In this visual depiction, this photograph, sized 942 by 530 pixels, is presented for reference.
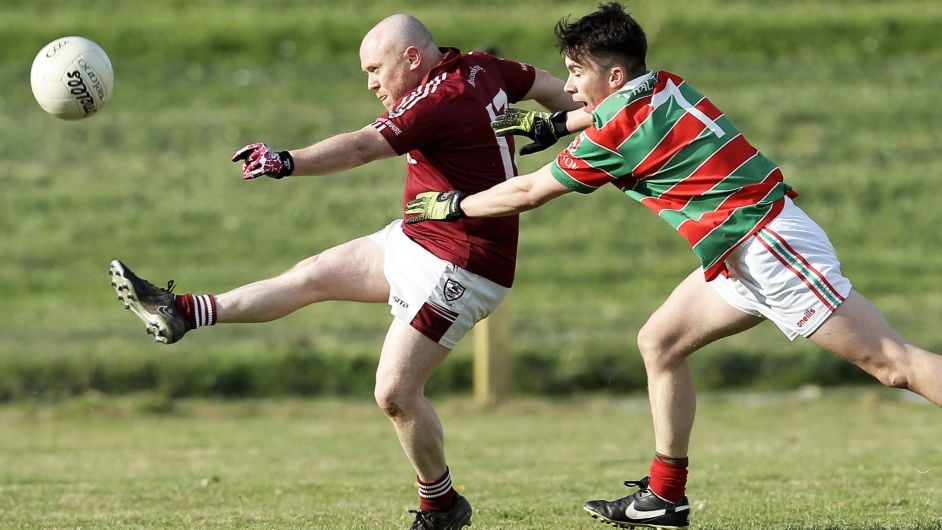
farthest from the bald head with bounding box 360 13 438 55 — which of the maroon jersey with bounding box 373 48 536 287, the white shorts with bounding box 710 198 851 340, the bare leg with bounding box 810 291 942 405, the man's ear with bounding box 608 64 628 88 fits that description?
the bare leg with bounding box 810 291 942 405

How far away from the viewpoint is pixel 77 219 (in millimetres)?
20422

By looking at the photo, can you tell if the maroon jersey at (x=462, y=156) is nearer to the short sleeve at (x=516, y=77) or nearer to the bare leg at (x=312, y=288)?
the short sleeve at (x=516, y=77)

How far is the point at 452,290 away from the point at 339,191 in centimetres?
1486

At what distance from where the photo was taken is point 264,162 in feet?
19.7

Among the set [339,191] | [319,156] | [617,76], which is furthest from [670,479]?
[339,191]

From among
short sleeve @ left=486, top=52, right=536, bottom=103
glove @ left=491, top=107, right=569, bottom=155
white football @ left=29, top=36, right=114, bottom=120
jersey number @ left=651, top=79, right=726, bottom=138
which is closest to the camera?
jersey number @ left=651, top=79, right=726, bottom=138

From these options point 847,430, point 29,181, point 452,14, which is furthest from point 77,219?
point 847,430

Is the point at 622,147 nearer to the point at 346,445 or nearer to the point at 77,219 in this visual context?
the point at 346,445

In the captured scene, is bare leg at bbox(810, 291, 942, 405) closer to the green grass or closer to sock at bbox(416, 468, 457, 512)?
the green grass

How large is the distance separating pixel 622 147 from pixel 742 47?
21642mm

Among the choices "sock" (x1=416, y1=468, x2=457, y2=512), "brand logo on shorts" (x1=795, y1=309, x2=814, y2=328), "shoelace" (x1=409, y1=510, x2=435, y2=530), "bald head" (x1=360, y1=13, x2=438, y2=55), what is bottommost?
"shoelace" (x1=409, y1=510, x2=435, y2=530)

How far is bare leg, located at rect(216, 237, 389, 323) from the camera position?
22.3 feet

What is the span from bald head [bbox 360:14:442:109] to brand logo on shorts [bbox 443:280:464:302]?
37.5 inches

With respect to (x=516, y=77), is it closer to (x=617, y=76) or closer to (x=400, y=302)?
(x=617, y=76)
